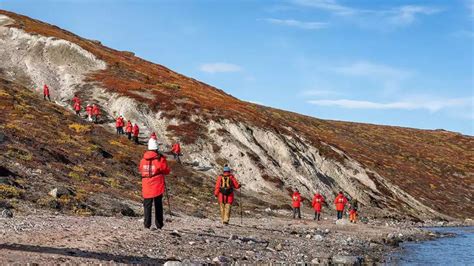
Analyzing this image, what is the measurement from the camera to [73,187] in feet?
93.2

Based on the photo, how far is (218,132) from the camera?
186 ft

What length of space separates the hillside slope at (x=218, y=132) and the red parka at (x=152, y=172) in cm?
3069

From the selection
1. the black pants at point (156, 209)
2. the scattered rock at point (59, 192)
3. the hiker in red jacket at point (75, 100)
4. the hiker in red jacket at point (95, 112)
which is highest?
the hiker in red jacket at point (75, 100)

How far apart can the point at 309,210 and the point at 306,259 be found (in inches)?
1185

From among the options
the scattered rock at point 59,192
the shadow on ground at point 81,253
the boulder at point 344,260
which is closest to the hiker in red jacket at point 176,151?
the scattered rock at point 59,192

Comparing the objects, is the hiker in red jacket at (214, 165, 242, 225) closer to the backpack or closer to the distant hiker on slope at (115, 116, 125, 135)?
the backpack

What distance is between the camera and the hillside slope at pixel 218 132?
2118 inches

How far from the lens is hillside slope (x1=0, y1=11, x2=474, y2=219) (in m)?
53.8

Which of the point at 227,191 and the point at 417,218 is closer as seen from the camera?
the point at 227,191

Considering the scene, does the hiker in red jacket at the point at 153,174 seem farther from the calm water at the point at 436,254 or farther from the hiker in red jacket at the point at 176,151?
the hiker in red jacket at the point at 176,151

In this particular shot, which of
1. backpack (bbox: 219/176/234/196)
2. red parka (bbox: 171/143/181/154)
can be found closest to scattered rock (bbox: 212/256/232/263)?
backpack (bbox: 219/176/234/196)

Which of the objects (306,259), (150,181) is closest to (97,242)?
(150,181)

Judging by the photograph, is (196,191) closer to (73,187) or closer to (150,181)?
(73,187)

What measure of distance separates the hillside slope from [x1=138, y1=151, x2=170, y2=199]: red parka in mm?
30694
